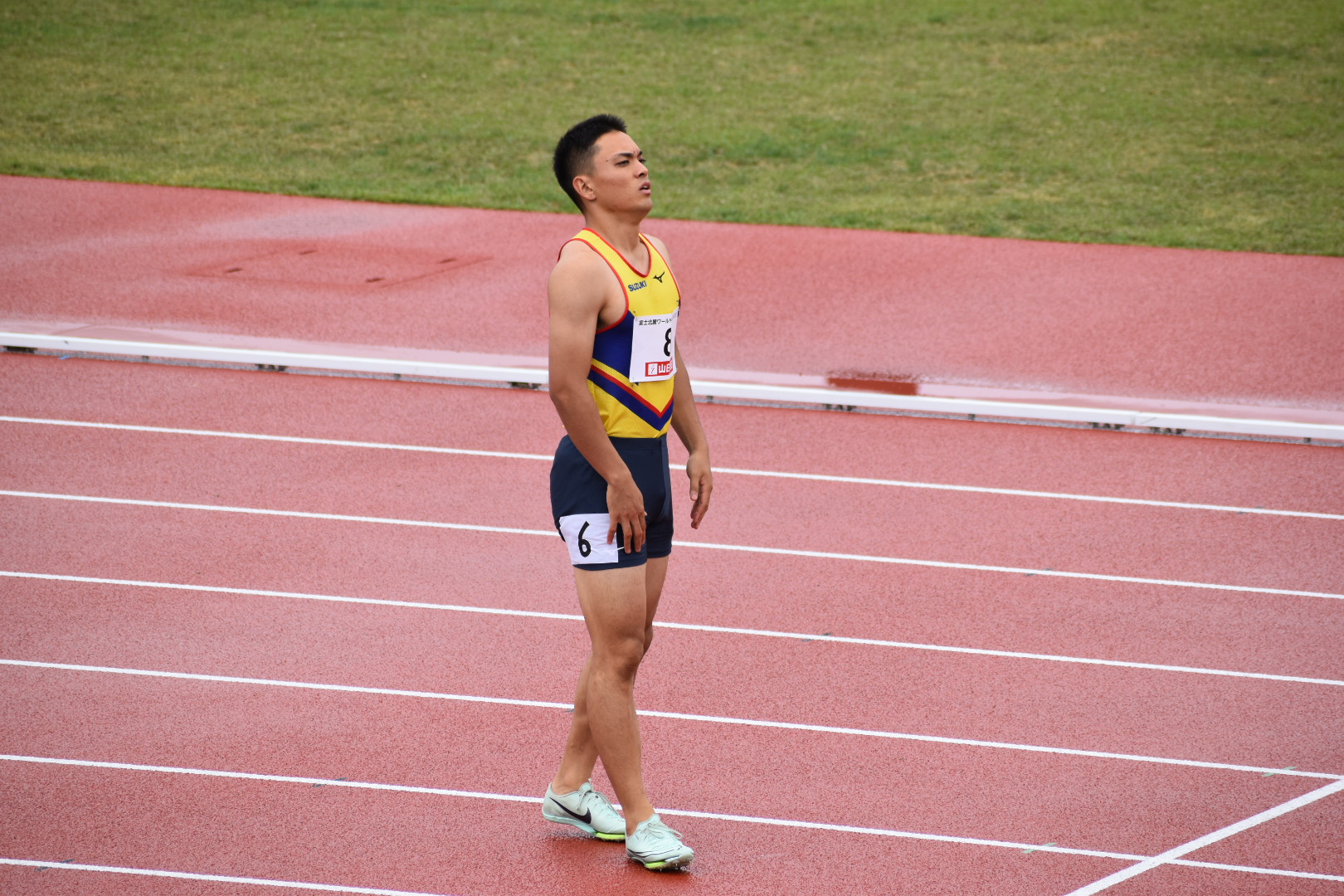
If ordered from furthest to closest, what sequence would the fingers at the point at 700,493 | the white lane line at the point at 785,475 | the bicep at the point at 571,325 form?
the white lane line at the point at 785,475, the fingers at the point at 700,493, the bicep at the point at 571,325

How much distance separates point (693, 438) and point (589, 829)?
1.15 m

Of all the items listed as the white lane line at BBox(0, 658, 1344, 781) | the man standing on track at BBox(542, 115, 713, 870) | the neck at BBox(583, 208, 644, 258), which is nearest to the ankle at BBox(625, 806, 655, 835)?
the man standing on track at BBox(542, 115, 713, 870)

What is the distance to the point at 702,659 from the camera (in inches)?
214

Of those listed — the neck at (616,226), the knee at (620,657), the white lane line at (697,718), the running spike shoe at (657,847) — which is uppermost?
the neck at (616,226)

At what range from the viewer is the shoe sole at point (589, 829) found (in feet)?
13.9

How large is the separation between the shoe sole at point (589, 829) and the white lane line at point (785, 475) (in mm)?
3116

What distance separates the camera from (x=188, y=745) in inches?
189

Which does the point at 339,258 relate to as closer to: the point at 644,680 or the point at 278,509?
the point at 278,509

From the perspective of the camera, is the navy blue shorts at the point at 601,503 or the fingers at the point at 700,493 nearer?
the navy blue shorts at the point at 601,503

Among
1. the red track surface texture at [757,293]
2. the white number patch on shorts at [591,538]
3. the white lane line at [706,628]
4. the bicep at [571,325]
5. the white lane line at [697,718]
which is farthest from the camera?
the red track surface texture at [757,293]

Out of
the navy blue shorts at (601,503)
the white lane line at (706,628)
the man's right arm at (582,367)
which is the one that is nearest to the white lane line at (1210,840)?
the white lane line at (706,628)

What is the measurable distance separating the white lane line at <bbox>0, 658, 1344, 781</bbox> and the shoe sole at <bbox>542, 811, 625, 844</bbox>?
797 millimetres

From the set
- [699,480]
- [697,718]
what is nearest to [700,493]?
[699,480]

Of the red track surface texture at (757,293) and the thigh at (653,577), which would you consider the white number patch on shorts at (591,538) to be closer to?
the thigh at (653,577)
